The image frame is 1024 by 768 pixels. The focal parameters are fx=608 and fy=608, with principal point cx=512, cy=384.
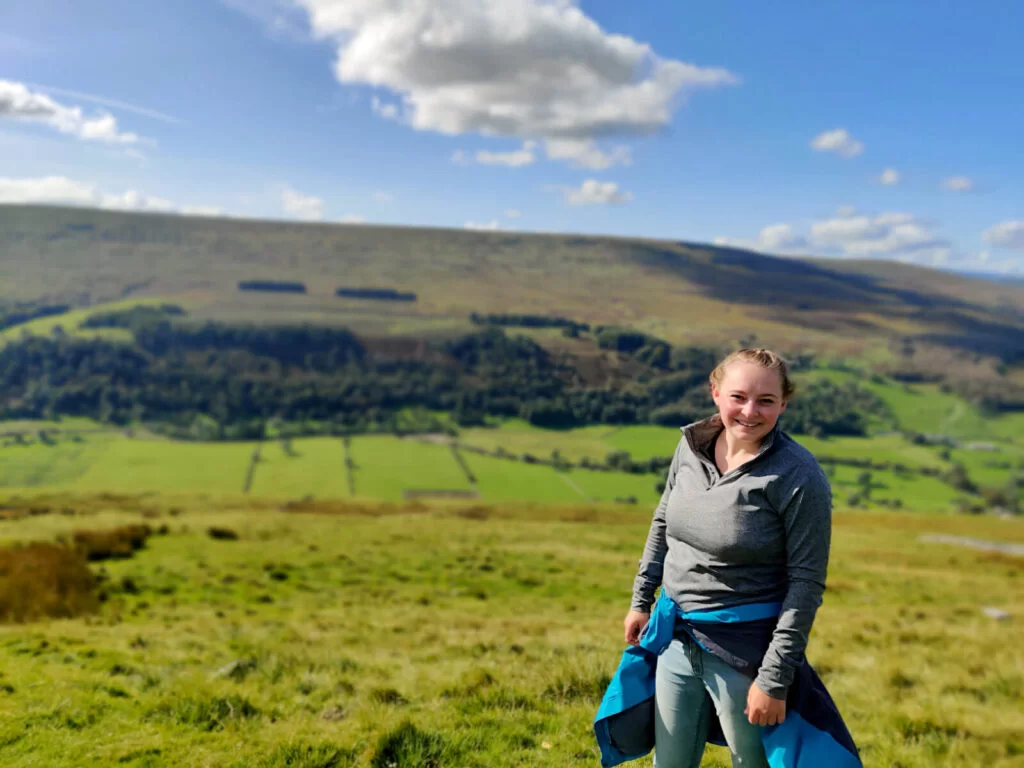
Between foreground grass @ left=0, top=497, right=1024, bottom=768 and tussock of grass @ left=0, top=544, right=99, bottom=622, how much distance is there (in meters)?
0.68

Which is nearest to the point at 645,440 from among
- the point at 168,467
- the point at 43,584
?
the point at 168,467

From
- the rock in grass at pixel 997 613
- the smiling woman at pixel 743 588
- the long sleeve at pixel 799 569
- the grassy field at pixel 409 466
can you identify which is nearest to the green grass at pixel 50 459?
the grassy field at pixel 409 466

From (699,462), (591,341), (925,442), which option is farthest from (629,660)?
(591,341)

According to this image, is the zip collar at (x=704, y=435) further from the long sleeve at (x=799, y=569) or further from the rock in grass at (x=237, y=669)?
the rock in grass at (x=237, y=669)

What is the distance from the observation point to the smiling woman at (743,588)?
2859mm

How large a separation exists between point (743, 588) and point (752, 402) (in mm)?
935

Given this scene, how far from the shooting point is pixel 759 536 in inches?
115

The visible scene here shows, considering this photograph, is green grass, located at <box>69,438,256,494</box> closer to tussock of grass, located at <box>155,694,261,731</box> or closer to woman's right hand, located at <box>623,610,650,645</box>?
tussock of grass, located at <box>155,694,261,731</box>

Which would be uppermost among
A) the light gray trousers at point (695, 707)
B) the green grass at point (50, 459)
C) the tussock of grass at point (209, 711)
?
the light gray trousers at point (695, 707)

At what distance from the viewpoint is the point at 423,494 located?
66.0m

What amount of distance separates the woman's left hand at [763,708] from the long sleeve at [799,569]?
1.3 inches

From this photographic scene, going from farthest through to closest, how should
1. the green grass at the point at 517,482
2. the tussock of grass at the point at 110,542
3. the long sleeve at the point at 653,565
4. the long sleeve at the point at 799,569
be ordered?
1. the green grass at the point at 517,482
2. the tussock of grass at the point at 110,542
3. the long sleeve at the point at 653,565
4. the long sleeve at the point at 799,569

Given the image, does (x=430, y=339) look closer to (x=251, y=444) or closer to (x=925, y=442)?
(x=251, y=444)

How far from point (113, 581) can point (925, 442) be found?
375ft
